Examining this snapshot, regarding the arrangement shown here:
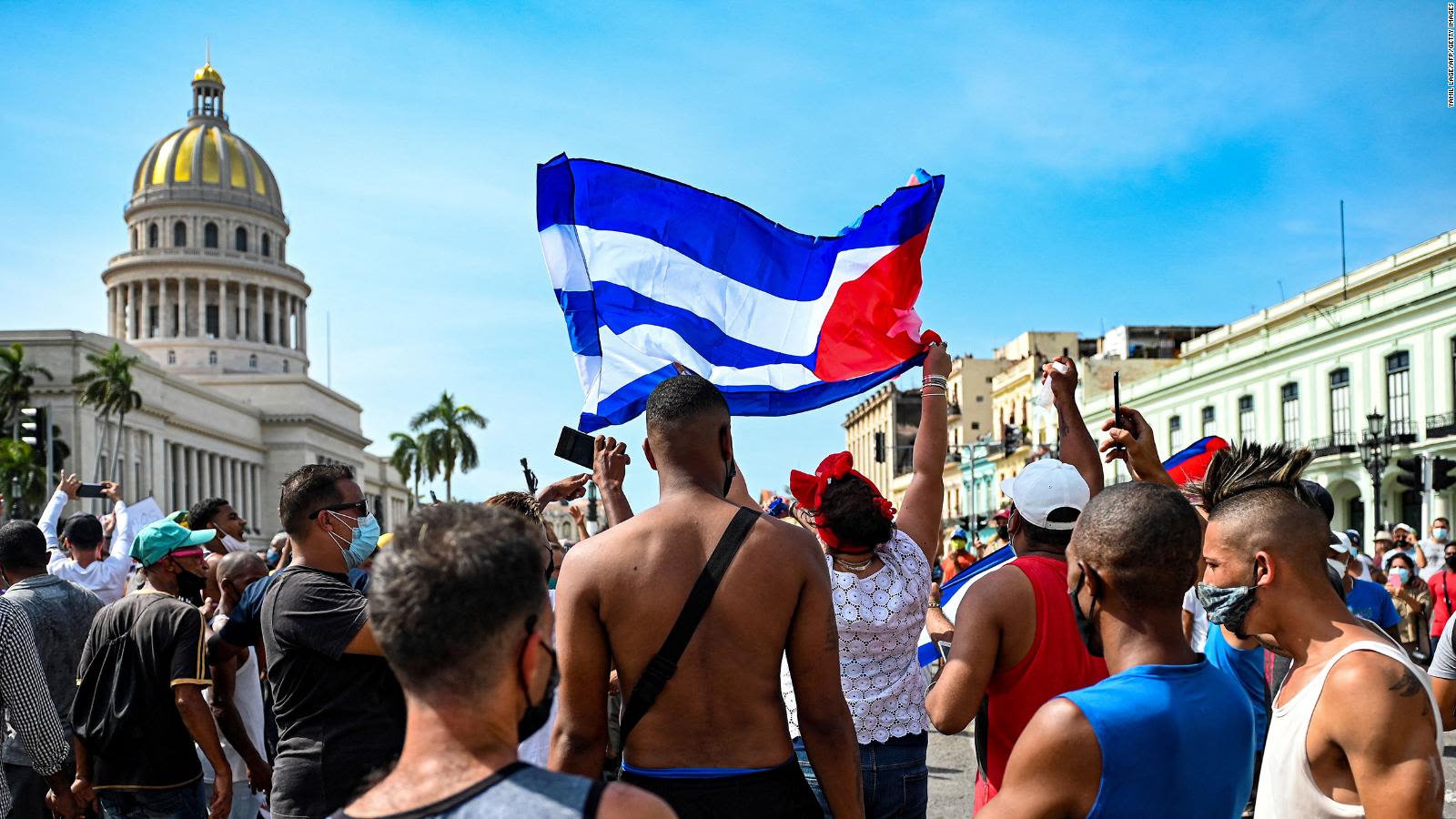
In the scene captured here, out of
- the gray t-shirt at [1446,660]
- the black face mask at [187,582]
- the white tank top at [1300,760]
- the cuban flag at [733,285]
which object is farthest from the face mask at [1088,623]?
the black face mask at [187,582]

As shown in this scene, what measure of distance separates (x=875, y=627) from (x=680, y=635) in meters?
1.08

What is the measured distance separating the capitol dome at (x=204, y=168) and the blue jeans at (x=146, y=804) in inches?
3918

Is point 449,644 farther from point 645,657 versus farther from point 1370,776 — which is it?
point 1370,776

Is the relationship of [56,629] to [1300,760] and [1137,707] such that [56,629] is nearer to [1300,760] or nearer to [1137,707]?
[1137,707]

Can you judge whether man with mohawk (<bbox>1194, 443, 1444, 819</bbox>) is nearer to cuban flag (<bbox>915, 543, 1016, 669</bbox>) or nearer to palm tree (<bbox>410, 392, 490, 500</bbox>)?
cuban flag (<bbox>915, 543, 1016, 669</bbox>)

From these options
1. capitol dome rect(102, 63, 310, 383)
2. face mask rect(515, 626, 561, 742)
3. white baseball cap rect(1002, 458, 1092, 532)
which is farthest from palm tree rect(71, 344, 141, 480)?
face mask rect(515, 626, 561, 742)

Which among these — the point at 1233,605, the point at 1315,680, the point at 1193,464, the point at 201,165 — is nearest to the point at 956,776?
the point at 1193,464

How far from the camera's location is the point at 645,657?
10.1 ft

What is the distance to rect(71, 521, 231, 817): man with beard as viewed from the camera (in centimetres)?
474

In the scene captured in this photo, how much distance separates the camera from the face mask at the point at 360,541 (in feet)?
13.0

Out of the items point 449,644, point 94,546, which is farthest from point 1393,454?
point 449,644

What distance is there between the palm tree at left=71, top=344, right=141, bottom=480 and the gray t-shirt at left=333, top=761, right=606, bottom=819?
210ft

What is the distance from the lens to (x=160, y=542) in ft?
16.5

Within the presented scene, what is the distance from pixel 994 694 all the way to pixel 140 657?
11.7 feet
